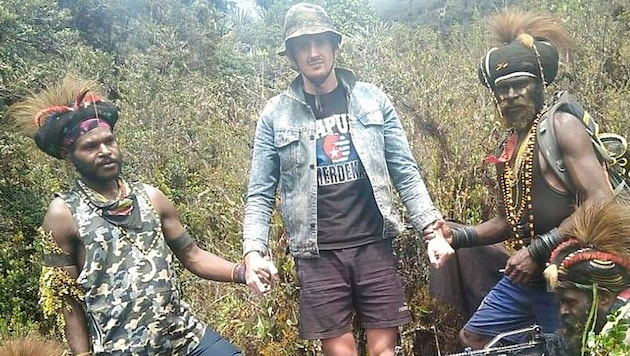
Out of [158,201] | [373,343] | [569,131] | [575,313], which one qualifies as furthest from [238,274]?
[569,131]

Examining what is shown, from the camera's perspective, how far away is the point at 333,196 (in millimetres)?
3061

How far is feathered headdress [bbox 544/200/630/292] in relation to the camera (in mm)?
2244

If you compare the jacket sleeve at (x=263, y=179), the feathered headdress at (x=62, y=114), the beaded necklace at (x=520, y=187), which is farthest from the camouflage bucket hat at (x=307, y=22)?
the beaded necklace at (x=520, y=187)

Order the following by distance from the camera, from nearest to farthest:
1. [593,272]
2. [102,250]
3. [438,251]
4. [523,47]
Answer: [593,272] → [102,250] → [438,251] → [523,47]

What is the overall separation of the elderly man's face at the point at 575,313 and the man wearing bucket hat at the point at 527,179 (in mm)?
382

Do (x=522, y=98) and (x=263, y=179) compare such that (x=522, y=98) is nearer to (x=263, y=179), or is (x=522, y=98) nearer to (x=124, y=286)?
(x=263, y=179)

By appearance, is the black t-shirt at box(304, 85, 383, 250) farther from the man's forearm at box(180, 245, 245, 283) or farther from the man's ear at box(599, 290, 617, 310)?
the man's ear at box(599, 290, 617, 310)

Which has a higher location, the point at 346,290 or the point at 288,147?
the point at 288,147

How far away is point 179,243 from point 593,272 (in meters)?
1.72

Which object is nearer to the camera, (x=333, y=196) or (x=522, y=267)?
(x=522, y=267)

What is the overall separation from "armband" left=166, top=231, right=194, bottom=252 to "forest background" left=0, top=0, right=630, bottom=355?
2.21 feet

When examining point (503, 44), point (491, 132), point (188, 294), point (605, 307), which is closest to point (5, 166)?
point (188, 294)

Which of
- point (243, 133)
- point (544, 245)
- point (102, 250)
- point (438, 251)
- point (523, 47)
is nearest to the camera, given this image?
point (102, 250)

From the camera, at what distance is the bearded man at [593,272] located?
224 centimetres
